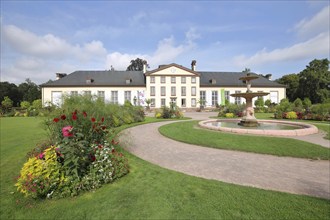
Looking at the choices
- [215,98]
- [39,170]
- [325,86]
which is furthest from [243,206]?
[325,86]

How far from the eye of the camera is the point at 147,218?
253 centimetres

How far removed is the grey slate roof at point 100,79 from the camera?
34.4m

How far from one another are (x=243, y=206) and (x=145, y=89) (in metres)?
34.1

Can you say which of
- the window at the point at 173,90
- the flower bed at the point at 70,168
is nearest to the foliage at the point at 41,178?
the flower bed at the point at 70,168

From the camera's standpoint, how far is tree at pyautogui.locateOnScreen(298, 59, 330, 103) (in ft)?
142

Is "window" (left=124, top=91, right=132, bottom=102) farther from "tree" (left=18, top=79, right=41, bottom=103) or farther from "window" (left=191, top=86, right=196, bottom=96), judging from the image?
"tree" (left=18, top=79, right=41, bottom=103)

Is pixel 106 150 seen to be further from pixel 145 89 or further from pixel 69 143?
pixel 145 89

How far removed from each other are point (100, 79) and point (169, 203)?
36852mm

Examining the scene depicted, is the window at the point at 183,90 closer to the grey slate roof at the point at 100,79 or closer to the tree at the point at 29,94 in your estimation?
the grey slate roof at the point at 100,79

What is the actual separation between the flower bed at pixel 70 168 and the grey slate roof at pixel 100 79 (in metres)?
32.8

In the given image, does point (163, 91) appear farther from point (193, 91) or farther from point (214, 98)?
point (214, 98)

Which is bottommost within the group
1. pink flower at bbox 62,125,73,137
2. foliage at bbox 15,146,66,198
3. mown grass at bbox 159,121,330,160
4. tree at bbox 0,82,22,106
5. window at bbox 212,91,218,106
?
mown grass at bbox 159,121,330,160

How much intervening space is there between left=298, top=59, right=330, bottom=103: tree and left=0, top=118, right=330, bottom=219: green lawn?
2086 inches

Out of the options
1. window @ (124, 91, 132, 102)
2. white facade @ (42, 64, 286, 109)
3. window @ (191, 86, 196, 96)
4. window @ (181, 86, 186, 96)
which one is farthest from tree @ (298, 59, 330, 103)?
window @ (124, 91, 132, 102)
